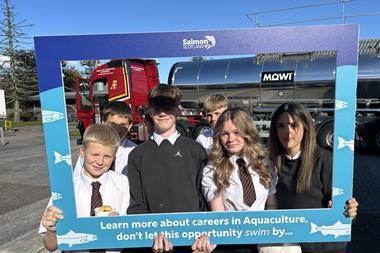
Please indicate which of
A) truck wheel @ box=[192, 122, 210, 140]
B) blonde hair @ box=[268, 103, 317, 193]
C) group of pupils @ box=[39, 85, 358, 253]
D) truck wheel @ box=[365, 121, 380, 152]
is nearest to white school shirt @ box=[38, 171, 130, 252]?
group of pupils @ box=[39, 85, 358, 253]

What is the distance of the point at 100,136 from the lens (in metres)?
1.90

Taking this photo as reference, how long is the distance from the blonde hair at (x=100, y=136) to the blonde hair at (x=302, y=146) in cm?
99

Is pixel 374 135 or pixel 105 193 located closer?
pixel 105 193

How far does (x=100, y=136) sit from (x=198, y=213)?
74cm

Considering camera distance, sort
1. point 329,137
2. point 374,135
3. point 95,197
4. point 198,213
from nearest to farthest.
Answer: point 198,213
point 95,197
point 329,137
point 374,135

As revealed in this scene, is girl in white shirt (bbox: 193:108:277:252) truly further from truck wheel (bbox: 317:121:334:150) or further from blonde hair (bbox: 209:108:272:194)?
truck wheel (bbox: 317:121:334:150)

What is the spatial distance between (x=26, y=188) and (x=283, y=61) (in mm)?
7810

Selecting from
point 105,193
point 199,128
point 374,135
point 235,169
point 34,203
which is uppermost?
point 235,169

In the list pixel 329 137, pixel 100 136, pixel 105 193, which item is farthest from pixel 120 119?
pixel 329 137

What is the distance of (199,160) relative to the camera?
197cm

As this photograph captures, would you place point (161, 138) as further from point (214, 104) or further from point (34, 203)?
point (34, 203)

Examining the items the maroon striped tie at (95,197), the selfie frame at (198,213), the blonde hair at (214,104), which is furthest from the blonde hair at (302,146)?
the blonde hair at (214,104)

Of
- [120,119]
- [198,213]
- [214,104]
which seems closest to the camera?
[198,213]

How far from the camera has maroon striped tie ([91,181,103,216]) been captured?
1.86 meters
